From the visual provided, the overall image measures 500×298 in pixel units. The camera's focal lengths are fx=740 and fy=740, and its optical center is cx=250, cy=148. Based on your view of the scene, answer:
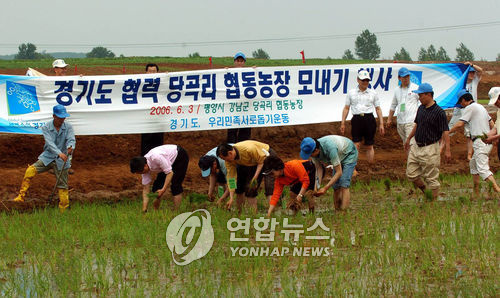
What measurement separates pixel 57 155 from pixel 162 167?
188cm

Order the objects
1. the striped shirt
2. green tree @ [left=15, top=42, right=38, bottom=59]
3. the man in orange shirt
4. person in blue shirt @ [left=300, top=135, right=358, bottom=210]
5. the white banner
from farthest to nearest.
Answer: green tree @ [left=15, top=42, right=38, bottom=59] < the white banner < the striped shirt < person in blue shirt @ [left=300, top=135, right=358, bottom=210] < the man in orange shirt

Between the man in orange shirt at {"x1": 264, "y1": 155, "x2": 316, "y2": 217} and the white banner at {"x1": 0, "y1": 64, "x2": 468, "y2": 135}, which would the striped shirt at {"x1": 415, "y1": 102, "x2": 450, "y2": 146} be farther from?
the white banner at {"x1": 0, "y1": 64, "x2": 468, "y2": 135}

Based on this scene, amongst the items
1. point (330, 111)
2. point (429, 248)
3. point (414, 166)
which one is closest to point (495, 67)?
point (330, 111)

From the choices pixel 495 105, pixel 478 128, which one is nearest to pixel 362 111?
pixel 478 128

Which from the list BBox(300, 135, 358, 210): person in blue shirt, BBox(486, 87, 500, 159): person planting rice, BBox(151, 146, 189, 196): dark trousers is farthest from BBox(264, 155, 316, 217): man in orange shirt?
BBox(486, 87, 500, 159): person planting rice

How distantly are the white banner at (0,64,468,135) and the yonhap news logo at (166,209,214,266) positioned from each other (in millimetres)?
3750

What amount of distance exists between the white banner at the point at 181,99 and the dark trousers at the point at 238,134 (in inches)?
6.7

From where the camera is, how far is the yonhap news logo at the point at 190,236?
8.12 m

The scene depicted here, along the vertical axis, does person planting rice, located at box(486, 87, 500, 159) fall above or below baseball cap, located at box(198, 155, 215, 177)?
above

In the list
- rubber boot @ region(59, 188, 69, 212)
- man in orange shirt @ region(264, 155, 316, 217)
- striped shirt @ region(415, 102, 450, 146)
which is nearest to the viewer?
man in orange shirt @ region(264, 155, 316, 217)

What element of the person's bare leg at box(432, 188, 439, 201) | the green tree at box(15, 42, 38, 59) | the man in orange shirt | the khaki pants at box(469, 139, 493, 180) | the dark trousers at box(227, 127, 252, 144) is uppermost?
the green tree at box(15, 42, 38, 59)

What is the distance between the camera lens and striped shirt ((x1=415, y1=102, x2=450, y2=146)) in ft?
35.1

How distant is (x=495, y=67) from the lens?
36.9 meters

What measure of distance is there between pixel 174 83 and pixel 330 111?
3102 mm
